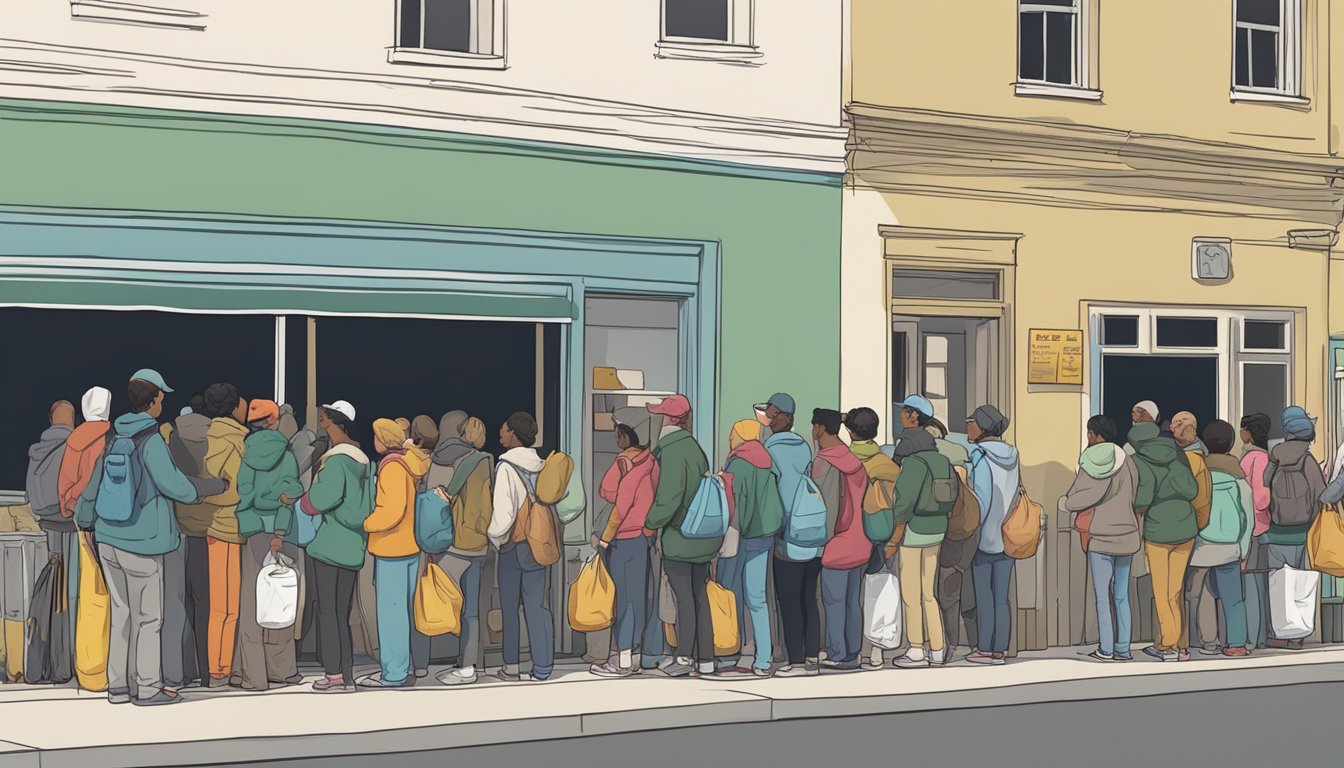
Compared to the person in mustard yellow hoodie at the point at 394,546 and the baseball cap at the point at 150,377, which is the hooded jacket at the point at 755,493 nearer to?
the person in mustard yellow hoodie at the point at 394,546

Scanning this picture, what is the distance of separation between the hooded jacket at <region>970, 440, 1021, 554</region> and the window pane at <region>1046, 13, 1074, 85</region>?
4628mm

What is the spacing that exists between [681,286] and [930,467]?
3.09 meters

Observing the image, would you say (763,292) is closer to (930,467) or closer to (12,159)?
(930,467)

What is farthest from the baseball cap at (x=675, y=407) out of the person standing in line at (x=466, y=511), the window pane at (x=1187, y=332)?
the window pane at (x=1187, y=332)

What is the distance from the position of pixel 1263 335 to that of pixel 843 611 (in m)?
6.56

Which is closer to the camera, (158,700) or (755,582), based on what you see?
(158,700)

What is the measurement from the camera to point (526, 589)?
1330 cm

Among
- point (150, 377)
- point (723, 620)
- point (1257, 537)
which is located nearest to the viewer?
point (150, 377)

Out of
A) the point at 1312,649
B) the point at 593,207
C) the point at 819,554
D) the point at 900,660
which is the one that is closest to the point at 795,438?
the point at 819,554

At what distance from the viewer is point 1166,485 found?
47.9 feet

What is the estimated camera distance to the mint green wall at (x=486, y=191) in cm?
1392

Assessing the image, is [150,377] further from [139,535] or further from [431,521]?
[431,521]

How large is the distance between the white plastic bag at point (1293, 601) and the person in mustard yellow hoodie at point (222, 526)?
8141 mm

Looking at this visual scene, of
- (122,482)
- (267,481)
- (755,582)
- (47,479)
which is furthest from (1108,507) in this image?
(47,479)
